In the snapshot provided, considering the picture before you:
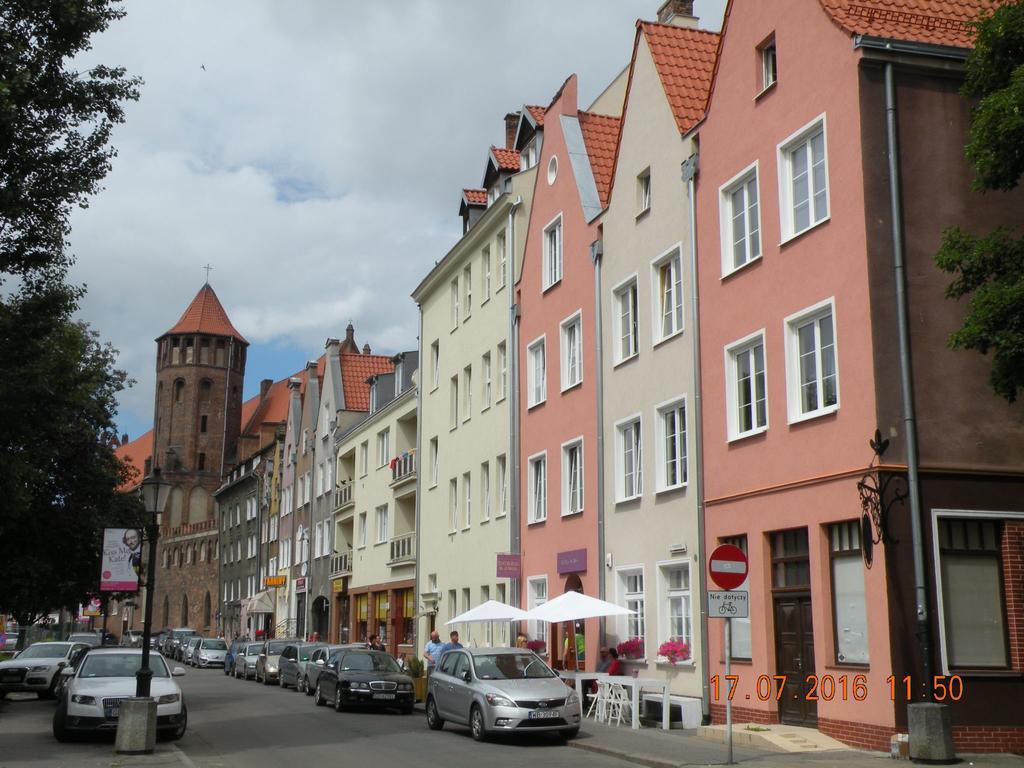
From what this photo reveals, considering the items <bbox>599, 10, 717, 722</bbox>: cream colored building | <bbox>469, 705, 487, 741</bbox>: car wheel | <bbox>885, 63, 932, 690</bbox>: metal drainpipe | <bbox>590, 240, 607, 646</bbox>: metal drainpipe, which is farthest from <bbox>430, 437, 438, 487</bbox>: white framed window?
<bbox>885, 63, 932, 690</bbox>: metal drainpipe

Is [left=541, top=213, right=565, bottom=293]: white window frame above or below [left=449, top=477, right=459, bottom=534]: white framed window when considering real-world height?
above

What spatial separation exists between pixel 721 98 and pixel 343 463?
36793 millimetres

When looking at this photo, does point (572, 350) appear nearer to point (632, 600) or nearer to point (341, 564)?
point (632, 600)

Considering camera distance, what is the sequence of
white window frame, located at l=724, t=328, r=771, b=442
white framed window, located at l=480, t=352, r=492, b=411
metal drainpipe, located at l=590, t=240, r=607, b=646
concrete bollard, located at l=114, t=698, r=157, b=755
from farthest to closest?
white framed window, located at l=480, t=352, r=492, b=411 → metal drainpipe, located at l=590, t=240, r=607, b=646 → white window frame, located at l=724, t=328, r=771, b=442 → concrete bollard, located at l=114, t=698, r=157, b=755

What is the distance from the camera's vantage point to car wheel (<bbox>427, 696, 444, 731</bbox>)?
22239mm

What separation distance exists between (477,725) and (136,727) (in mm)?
5559

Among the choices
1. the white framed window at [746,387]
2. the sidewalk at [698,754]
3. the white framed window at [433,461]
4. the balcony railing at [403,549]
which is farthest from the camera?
the balcony railing at [403,549]

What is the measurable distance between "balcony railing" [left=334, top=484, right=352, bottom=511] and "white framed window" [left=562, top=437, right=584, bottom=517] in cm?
2535

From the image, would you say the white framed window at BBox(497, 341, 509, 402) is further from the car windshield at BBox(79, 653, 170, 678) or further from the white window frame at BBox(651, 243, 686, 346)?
the car windshield at BBox(79, 653, 170, 678)

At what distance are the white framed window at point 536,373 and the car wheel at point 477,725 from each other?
11.7 meters

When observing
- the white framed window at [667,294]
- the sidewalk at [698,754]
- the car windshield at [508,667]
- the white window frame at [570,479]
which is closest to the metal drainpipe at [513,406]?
the white window frame at [570,479]

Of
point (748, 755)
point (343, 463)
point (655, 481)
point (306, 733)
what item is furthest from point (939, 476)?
point (343, 463)

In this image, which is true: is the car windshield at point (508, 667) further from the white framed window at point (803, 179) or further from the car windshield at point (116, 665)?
the white framed window at point (803, 179)

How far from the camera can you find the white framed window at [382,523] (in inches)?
1873
